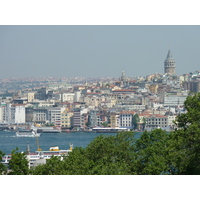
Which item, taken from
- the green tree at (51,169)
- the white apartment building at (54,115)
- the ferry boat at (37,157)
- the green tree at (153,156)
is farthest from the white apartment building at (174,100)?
the green tree at (51,169)

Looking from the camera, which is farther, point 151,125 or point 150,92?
point 150,92

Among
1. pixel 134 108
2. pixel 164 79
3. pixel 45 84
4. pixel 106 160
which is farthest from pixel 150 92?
pixel 106 160

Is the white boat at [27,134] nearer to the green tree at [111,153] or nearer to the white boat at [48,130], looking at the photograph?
the white boat at [48,130]

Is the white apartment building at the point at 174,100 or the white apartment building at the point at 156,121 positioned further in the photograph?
the white apartment building at the point at 174,100

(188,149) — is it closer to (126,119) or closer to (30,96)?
(126,119)

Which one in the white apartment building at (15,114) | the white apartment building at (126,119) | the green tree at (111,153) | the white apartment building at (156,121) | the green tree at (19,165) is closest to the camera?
the green tree at (19,165)

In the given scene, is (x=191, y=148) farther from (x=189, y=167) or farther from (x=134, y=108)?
(x=134, y=108)

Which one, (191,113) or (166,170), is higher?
(191,113)

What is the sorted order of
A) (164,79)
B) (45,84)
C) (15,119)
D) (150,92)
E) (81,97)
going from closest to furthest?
(15,119) < (81,97) < (150,92) < (164,79) < (45,84)

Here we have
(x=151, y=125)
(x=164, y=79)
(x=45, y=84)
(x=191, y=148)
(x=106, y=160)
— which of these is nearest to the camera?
(x=191, y=148)

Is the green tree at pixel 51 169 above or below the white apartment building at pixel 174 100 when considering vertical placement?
above
